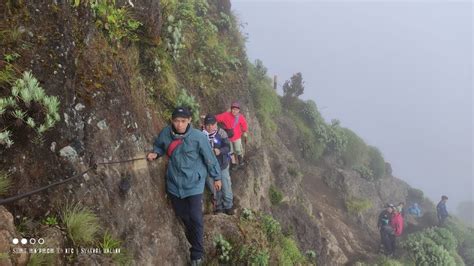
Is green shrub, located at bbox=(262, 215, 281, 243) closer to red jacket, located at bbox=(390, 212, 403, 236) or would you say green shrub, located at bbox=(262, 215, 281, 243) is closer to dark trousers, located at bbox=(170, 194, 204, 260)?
dark trousers, located at bbox=(170, 194, 204, 260)

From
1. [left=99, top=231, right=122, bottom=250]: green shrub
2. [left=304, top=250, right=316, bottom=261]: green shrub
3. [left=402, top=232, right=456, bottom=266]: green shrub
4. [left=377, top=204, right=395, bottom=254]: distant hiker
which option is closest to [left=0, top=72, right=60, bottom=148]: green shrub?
[left=99, top=231, right=122, bottom=250]: green shrub

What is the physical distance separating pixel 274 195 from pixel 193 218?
773 centimetres

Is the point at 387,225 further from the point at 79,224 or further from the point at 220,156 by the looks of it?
the point at 79,224

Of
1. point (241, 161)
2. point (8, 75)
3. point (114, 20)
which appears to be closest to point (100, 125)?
point (8, 75)

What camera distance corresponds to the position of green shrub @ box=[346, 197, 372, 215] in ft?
70.5

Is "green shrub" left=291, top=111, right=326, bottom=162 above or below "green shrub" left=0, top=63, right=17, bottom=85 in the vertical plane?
below

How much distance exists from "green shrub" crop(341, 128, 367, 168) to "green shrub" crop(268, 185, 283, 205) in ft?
49.8

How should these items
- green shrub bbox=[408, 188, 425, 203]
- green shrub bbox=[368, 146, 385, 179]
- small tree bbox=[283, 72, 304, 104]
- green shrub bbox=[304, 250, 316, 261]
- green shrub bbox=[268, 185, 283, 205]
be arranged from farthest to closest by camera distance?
1. green shrub bbox=[408, 188, 425, 203]
2. green shrub bbox=[368, 146, 385, 179]
3. small tree bbox=[283, 72, 304, 104]
4. green shrub bbox=[268, 185, 283, 205]
5. green shrub bbox=[304, 250, 316, 261]

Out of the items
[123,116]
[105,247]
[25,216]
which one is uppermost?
[123,116]

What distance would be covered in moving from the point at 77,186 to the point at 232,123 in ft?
18.4

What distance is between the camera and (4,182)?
13.1ft

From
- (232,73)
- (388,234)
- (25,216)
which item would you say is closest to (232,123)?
(232,73)

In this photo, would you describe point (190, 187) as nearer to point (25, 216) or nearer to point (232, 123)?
point (25, 216)

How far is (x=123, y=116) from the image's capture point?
5.58 meters
